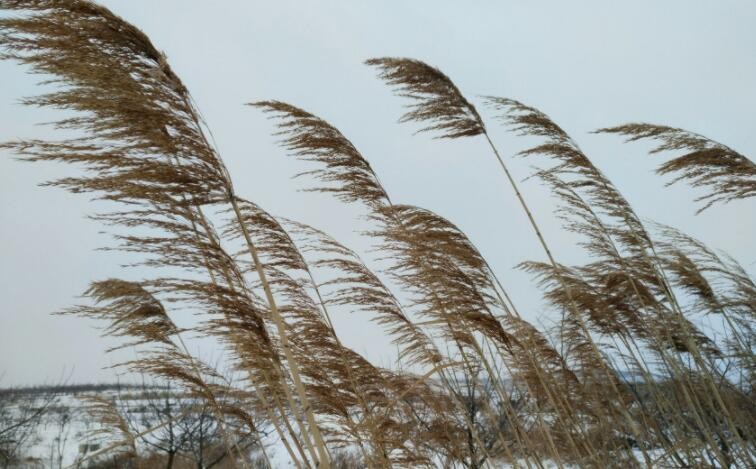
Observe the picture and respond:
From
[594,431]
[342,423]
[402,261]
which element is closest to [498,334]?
[402,261]

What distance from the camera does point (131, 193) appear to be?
199 centimetres

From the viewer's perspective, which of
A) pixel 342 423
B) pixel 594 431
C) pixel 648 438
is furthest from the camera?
pixel 594 431

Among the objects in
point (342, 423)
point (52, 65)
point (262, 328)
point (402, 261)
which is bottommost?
point (342, 423)

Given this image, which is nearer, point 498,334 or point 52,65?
point 52,65

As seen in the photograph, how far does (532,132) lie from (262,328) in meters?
3.24

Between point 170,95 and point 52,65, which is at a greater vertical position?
point 52,65

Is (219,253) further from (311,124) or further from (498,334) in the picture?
(498,334)

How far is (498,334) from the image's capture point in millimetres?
3203

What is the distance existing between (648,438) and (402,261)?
3.37 meters

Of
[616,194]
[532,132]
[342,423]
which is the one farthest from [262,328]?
[616,194]

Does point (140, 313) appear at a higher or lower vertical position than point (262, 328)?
higher

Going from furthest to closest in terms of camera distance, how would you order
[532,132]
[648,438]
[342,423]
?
[648,438] → [532,132] → [342,423]

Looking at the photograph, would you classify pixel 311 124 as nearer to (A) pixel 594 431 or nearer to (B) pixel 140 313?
(B) pixel 140 313

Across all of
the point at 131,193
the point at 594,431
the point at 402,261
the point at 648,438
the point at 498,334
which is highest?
the point at 131,193
